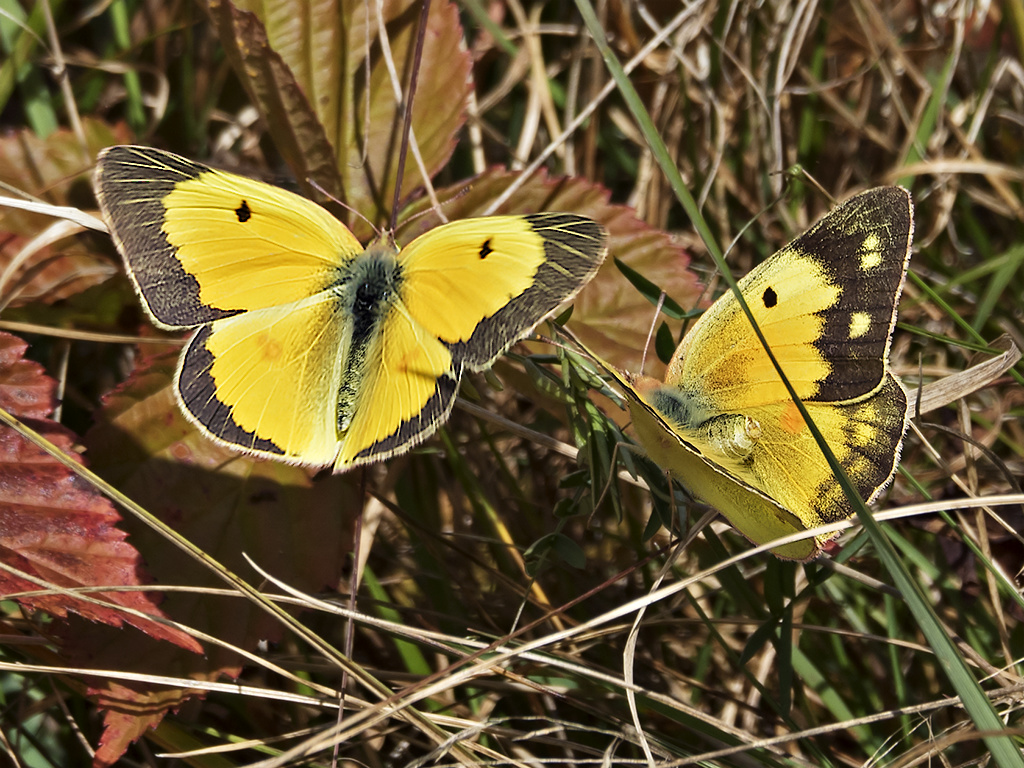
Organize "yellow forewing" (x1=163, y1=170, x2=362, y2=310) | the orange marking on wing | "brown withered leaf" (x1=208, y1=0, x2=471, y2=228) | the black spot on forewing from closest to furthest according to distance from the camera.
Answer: the black spot on forewing, "yellow forewing" (x1=163, y1=170, x2=362, y2=310), the orange marking on wing, "brown withered leaf" (x1=208, y1=0, x2=471, y2=228)

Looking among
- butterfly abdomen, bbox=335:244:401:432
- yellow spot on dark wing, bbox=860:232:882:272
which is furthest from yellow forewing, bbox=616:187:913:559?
butterfly abdomen, bbox=335:244:401:432

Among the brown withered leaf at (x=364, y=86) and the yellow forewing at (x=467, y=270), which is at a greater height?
the brown withered leaf at (x=364, y=86)

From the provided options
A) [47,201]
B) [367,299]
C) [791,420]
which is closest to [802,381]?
[791,420]

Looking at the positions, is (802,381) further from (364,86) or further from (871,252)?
(364,86)

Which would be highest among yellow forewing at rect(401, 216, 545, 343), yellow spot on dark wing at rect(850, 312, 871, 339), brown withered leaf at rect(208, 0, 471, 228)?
brown withered leaf at rect(208, 0, 471, 228)

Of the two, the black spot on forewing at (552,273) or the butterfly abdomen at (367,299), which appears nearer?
the black spot on forewing at (552,273)

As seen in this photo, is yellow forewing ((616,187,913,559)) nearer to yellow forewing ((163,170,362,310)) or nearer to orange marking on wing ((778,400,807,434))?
orange marking on wing ((778,400,807,434))

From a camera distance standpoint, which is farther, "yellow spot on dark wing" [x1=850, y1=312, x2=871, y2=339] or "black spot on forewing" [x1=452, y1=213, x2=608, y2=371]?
"yellow spot on dark wing" [x1=850, y1=312, x2=871, y2=339]

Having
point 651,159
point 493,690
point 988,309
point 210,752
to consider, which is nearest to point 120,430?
point 210,752

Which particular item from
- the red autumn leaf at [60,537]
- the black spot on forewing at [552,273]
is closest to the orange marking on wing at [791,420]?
the black spot on forewing at [552,273]

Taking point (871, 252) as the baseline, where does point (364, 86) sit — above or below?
above

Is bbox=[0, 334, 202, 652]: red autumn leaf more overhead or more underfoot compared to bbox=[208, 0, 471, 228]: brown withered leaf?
more underfoot

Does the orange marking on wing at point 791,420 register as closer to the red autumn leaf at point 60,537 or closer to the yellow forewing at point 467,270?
the yellow forewing at point 467,270
